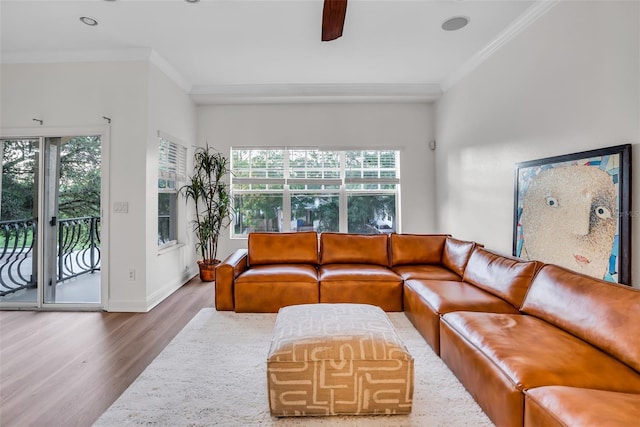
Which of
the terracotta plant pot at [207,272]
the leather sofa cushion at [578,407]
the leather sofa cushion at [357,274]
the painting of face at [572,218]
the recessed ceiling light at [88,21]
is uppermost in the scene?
the recessed ceiling light at [88,21]

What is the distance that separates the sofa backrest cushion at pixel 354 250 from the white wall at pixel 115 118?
6.66 ft

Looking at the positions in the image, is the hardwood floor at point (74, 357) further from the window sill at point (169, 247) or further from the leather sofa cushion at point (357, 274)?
the leather sofa cushion at point (357, 274)

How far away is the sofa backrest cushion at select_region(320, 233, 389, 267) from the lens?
3545 mm

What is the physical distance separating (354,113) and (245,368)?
13.2 ft

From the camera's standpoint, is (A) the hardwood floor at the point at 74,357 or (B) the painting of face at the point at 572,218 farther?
(B) the painting of face at the point at 572,218

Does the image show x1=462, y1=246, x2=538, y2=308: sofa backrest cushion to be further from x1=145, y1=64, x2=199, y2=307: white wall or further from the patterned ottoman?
x1=145, y1=64, x2=199, y2=307: white wall

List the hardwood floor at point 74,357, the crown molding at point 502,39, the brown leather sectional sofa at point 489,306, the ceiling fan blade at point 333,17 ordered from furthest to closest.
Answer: the crown molding at point 502,39
the ceiling fan blade at point 333,17
the hardwood floor at point 74,357
the brown leather sectional sofa at point 489,306

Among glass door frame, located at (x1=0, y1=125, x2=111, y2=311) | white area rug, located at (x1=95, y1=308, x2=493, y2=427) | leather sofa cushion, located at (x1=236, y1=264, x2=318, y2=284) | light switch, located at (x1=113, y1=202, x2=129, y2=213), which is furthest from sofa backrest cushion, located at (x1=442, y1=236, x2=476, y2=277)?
glass door frame, located at (x1=0, y1=125, x2=111, y2=311)

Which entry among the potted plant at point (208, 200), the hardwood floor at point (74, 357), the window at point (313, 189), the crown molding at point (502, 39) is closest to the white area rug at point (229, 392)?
the hardwood floor at point (74, 357)

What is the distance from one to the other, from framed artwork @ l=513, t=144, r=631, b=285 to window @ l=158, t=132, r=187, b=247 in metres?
3.99

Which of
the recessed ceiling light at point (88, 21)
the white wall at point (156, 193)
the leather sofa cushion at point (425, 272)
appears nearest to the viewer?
the recessed ceiling light at point (88, 21)

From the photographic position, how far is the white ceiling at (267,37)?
2.63 meters

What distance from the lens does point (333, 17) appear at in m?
2.01

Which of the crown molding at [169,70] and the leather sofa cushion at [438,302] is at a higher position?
the crown molding at [169,70]
